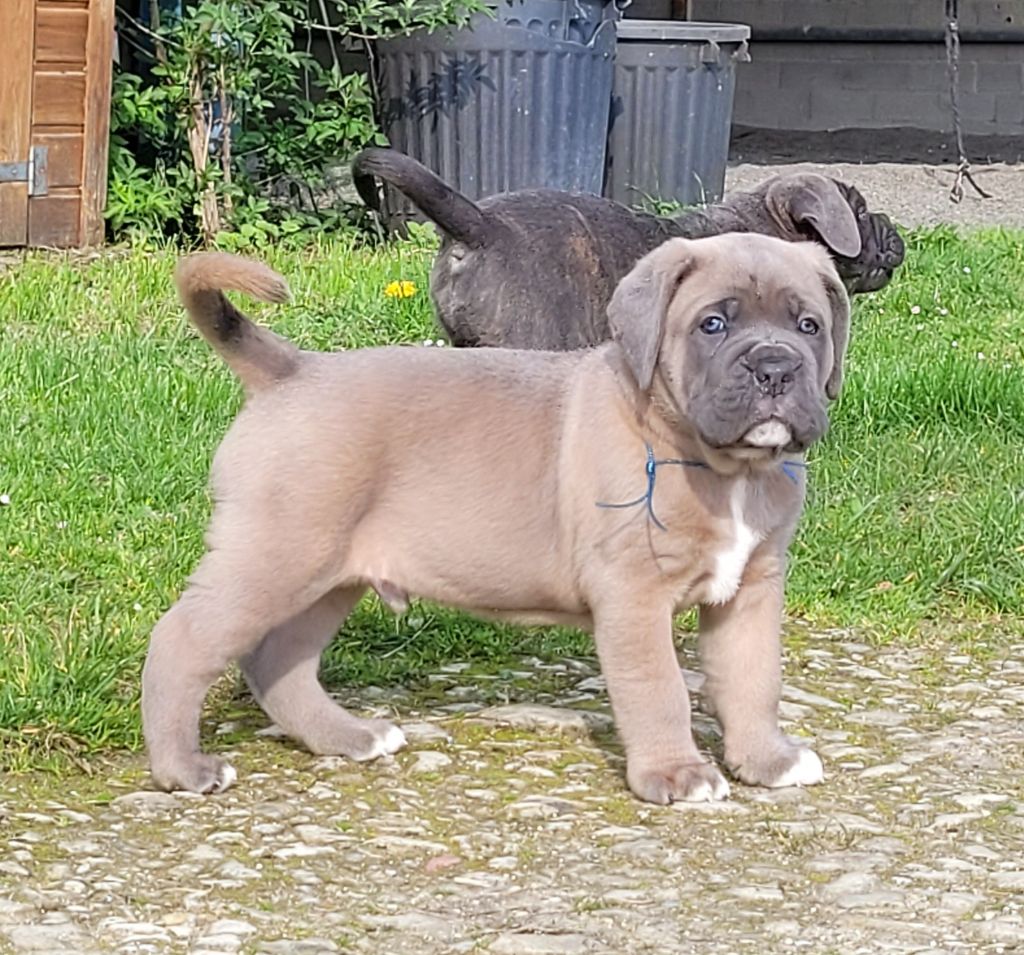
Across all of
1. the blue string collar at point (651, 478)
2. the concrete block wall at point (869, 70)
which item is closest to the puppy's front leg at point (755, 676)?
the blue string collar at point (651, 478)

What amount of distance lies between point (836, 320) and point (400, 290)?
4338 mm

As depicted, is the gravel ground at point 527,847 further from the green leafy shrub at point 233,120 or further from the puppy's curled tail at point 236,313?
the green leafy shrub at point 233,120

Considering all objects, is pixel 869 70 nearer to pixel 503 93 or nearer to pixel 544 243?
pixel 503 93

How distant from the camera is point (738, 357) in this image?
10.9 ft

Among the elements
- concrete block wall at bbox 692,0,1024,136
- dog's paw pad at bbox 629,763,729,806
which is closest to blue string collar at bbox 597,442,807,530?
dog's paw pad at bbox 629,763,729,806

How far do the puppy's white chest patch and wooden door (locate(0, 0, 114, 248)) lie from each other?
6.08 meters

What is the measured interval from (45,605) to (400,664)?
86 centimetres

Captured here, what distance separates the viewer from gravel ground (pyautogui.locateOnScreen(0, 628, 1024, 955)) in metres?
3.00

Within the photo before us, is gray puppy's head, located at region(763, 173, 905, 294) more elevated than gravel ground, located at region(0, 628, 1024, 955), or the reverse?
gray puppy's head, located at region(763, 173, 905, 294)

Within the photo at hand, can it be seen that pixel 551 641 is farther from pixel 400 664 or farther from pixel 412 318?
pixel 412 318

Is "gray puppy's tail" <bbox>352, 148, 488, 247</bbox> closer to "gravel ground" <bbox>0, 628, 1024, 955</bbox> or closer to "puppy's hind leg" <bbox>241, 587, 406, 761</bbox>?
"gravel ground" <bbox>0, 628, 1024, 955</bbox>

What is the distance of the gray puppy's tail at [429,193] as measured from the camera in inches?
228

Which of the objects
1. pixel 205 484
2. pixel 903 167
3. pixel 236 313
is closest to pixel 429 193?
pixel 205 484

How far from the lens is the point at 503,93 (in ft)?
31.3
